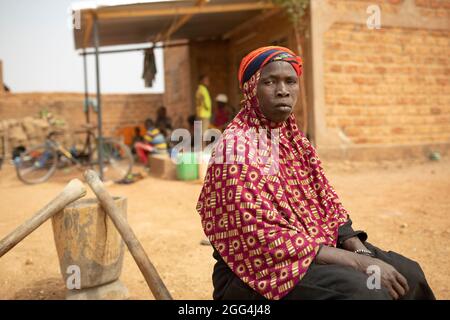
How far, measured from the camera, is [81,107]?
15383 mm

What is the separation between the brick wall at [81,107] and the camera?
1460 cm

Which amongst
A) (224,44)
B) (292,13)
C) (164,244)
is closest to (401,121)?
(292,13)

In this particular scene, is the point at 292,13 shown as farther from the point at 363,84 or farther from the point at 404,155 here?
the point at 404,155

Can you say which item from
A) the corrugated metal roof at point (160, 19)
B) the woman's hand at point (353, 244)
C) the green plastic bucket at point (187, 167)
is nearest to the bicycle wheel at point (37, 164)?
the green plastic bucket at point (187, 167)

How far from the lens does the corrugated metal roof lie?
697cm

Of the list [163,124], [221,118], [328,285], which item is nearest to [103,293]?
[328,285]

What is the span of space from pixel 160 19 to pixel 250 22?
234 cm

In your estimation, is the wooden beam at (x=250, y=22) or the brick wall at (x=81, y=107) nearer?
the wooden beam at (x=250, y=22)

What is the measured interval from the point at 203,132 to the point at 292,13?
2993 mm

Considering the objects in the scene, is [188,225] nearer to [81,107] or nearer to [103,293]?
[103,293]

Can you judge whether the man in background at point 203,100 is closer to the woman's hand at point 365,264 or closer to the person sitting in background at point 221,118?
the person sitting in background at point 221,118

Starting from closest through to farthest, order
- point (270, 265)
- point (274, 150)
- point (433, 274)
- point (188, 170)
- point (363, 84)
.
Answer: point (270, 265) → point (274, 150) → point (433, 274) → point (188, 170) → point (363, 84)

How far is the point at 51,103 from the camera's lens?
14.9m

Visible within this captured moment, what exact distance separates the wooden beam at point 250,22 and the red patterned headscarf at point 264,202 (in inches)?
274
